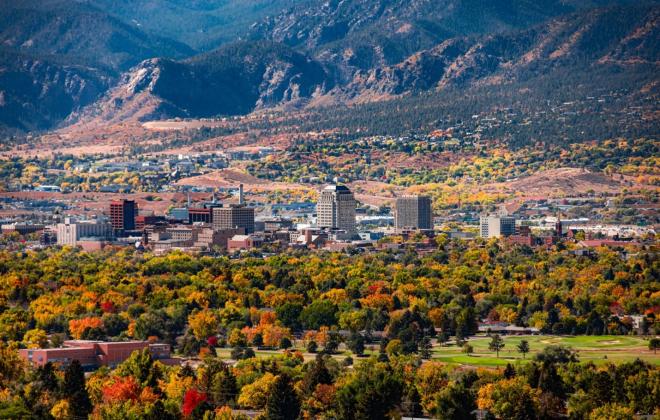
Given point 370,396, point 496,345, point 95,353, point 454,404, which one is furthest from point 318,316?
point 454,404

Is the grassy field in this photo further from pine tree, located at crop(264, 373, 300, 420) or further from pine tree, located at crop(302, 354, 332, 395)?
pine tree, located at crop(264, 373, 300, 420)

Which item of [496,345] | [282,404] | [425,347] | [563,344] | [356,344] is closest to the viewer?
[282,404]

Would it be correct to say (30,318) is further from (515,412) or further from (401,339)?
(515,412)

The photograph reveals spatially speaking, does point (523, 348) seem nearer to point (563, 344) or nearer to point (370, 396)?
point (563, 344)

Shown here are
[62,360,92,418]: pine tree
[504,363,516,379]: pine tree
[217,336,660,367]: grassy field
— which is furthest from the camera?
[217,336,660,367]: grassy field

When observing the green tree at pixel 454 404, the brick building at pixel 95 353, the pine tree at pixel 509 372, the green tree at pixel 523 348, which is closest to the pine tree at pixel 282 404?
the green tree at pixel 454 404

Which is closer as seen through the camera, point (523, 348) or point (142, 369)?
point (142, 369)

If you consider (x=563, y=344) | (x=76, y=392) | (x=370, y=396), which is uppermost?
(x=563, y=344)

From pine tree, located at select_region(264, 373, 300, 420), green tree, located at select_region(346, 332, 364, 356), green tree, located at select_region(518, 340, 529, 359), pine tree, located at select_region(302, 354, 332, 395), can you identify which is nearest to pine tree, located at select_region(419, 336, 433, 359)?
green tree, located at select_region(346, 332, 364, 356)
